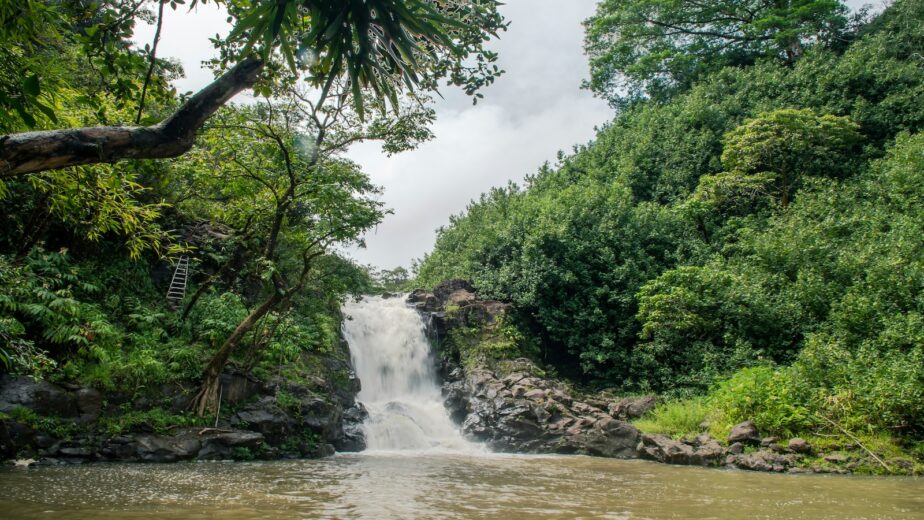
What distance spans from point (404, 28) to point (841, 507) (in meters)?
7.02

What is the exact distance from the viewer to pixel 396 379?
17766 mm

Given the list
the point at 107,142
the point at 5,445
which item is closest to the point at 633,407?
the point at 5,445

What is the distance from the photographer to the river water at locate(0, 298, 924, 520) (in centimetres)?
515

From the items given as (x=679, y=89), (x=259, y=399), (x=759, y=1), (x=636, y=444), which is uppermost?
(x=759, y=1)

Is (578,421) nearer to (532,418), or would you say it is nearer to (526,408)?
(532,418)

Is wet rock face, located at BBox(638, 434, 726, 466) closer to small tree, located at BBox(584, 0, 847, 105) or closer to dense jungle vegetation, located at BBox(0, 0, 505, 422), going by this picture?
dense jungle vegetation, located at BBox(0, 0, 505, 422)

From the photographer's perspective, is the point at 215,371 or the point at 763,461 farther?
the point at 215,371

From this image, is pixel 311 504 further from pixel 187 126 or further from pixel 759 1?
pixel 759 1

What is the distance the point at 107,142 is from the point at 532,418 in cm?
1279

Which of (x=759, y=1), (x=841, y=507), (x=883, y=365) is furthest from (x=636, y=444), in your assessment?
(x=759, y=1)

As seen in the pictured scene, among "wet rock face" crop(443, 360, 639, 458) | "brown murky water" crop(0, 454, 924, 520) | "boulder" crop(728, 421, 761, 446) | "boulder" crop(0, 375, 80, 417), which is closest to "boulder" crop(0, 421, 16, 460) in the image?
"boulder" crop(0, 375, 80, 417)

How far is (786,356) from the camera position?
14375 millimetres

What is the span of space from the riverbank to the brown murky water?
1.22 m

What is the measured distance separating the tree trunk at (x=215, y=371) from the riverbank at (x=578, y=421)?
7.13 meters
